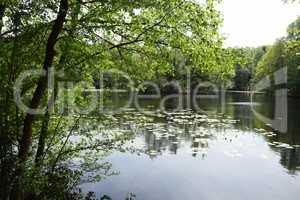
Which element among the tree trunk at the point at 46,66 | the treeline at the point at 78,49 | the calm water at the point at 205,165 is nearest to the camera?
the tree trunk at the point at 46,66

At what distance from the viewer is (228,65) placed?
7.76 meters

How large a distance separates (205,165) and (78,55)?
10727 millimetres

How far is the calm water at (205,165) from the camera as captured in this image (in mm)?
13289

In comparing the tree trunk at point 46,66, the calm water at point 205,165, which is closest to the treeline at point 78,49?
the tree trunk at point 46,66

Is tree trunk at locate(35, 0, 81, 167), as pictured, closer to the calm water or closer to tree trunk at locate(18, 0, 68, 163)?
tree trunk at locate(18, 0, 68, 163)

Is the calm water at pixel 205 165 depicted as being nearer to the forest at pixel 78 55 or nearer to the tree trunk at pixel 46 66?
the forest at pixel 78 55

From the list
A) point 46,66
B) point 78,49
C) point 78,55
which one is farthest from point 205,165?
point 46,66

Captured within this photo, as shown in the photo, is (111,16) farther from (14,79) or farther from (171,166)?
(171,166)

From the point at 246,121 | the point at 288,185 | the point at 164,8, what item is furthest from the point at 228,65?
the point at 246,121

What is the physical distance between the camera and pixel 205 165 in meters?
17.0

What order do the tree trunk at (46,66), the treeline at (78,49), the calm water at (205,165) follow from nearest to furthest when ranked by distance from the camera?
the tree trunk at (46,66)
the treeline at (78,49)
the calm water at (205,165)

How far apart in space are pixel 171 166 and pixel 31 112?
9.79 metres

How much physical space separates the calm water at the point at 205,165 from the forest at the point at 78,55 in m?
2.17

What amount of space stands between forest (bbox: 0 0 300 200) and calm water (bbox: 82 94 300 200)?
2167 millimetres
